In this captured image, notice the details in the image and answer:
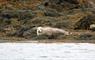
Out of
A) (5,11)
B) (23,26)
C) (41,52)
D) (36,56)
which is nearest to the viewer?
(36,56)

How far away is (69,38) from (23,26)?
3.86 metres

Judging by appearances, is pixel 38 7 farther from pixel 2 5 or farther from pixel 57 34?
pixel 57 34

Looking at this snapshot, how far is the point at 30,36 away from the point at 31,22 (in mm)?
3736

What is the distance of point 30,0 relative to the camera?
113ft

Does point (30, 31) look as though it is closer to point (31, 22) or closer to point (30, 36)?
point (30, 36)

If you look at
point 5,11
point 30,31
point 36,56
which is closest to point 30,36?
point 30,31

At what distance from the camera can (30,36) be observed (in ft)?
77.2

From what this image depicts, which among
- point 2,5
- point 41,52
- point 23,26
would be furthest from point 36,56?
point 2,5

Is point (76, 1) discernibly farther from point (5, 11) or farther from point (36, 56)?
point (36, 56)

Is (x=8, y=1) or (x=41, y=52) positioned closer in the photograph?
(x=41, y=52)

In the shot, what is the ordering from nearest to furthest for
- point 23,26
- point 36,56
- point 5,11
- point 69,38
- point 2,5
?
point 36,56 < point 69,38 < point 23,26 < point 5,11 < point 2,5

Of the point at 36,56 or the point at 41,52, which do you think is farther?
the point at 41,52

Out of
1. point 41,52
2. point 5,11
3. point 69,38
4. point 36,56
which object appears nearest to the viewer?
point 36,56

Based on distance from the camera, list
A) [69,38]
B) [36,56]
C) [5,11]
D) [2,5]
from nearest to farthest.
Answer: [36,56]
[69,38]
[5,11]
[2,5]
